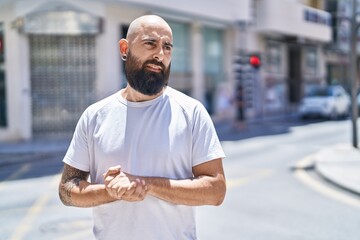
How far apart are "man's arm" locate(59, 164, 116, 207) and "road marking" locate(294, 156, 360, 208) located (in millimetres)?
5139

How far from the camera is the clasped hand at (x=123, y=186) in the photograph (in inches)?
71.9

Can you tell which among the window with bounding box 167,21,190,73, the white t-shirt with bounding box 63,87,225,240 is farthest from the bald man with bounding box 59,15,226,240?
the window with bounding box 167,21,190,73

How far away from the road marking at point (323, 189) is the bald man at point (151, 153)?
16.3ft

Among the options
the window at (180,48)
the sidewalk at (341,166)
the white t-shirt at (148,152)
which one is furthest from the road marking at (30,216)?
the window at (180,48)

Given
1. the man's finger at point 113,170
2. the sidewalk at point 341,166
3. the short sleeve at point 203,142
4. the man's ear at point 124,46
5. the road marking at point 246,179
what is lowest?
the road marking at point 246,179

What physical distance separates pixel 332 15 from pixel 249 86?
1109 centimetres

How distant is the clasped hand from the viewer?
5.99ft

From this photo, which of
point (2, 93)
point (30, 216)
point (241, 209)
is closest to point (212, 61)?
point (2, 93)

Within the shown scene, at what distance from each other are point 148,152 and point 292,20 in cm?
2438

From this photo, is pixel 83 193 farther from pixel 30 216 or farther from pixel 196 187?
pixel 30 216

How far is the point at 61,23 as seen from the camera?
1495 cm

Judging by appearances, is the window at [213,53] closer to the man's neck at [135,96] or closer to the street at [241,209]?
the street at [241,209]

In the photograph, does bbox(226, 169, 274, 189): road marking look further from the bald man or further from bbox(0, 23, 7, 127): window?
bbox(0, 23, 7, 127): window

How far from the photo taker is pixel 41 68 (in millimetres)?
15266
